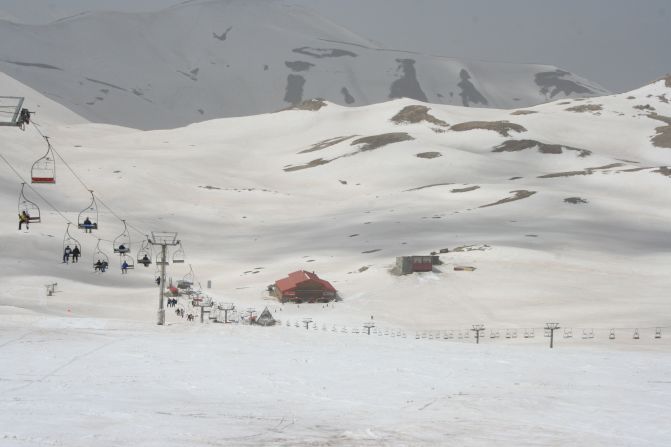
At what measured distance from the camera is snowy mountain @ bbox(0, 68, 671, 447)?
830 inches

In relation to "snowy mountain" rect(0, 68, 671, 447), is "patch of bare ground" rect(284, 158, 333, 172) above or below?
above

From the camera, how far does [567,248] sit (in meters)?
89.8

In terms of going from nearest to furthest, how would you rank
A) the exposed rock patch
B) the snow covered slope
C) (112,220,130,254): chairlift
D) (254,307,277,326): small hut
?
(112,220,130,254): chairlift < (254,307,277,326): small hut < the snow covered slope < the exposed rock patch

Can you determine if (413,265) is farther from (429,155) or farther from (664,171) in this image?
(429,155)

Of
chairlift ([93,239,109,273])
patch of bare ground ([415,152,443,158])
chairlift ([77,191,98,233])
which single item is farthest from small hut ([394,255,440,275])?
patch of bare ground ([415,152,443,158])

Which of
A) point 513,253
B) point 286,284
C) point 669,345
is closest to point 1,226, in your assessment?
point 286,284

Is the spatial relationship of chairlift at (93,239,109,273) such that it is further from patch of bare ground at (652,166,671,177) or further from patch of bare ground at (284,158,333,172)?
patch of bare ground at (284,158,333,172)

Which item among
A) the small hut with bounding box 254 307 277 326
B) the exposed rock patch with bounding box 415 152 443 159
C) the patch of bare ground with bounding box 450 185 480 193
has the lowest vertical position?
the small hut with bounding box 254 307 277 326

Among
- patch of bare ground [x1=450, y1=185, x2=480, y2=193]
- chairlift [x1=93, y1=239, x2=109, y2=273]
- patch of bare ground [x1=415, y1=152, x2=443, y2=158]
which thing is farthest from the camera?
patch of bare ground [x1=415, y1=152, x2=443, y2=158]

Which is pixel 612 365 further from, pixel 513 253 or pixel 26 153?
pixel 26 153

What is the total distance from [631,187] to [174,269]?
3285 inches

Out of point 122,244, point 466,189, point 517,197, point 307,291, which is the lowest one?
point 307,291

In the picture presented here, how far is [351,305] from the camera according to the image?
70.6 metres

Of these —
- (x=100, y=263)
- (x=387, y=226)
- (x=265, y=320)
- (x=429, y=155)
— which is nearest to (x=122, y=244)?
(x=100, y=263)
